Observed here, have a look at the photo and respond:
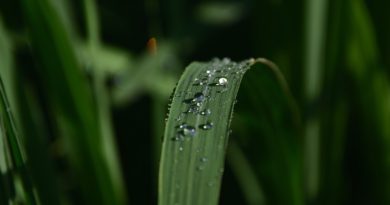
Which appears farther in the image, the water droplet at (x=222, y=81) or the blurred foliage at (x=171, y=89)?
the blurred foliage at (x=171, y=89)

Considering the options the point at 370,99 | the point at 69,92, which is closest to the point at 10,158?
the point at 69,92

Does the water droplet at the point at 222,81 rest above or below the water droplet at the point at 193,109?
above

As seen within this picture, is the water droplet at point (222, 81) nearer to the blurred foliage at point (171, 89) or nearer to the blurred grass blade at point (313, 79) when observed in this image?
the blurred foliage at point (171, 89)

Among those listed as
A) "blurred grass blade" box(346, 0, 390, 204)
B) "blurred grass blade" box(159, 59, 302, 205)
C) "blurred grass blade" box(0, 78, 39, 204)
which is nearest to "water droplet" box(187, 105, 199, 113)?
"blurred grass blade" box(159, 59, 302, 205)

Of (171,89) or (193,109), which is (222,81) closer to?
(193,109)

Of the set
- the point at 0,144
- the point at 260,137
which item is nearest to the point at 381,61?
the point at 260,137

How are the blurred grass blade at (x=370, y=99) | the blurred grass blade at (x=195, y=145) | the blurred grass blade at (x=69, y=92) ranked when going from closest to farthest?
1. the blurred grass blade at (x=195, y=145)
2. the blurred grass blade at (x=69, y=92)
3. the blurred grass blade at (x=370, y=99)

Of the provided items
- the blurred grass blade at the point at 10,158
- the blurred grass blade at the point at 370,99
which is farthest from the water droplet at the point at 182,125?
the blurred grass blade at the point at 370,99
